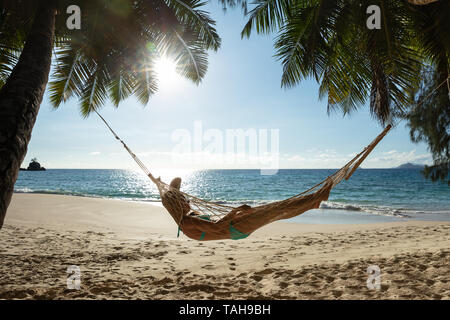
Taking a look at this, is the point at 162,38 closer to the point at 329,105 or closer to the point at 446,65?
the point at 329,105

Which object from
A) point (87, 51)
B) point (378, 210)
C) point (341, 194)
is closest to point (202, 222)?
point (87, 51)

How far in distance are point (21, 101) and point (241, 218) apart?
1383 mm

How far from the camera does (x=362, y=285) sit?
68.7 inches

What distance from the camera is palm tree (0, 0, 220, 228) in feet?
4.60

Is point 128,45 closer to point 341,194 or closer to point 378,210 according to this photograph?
point 378,210

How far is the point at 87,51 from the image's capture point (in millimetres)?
2693

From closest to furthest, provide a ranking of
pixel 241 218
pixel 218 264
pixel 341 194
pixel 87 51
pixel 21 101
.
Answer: pixel 21 101 → pixel 241 218 → pixel 218 264 → pixel 87 51 → pixel 341 194

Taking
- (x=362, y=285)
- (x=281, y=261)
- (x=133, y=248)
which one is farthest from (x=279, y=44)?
(x=133, y=248)

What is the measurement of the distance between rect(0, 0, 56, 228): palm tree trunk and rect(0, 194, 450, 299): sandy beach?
0.85 meters

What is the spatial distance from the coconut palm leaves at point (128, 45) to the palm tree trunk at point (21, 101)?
852 millimetres

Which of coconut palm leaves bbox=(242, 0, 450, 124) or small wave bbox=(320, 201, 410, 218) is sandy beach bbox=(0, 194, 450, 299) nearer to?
coconut palm leaves bbox=(242, 0, 450, 124)

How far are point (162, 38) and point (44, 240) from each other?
108 inches

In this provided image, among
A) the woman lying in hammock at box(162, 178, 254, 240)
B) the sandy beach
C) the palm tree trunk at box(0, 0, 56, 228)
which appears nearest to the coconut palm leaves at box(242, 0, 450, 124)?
the sandy beach

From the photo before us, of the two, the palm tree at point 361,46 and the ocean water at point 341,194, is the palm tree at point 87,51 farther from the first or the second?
the ocean water at point 341,194
